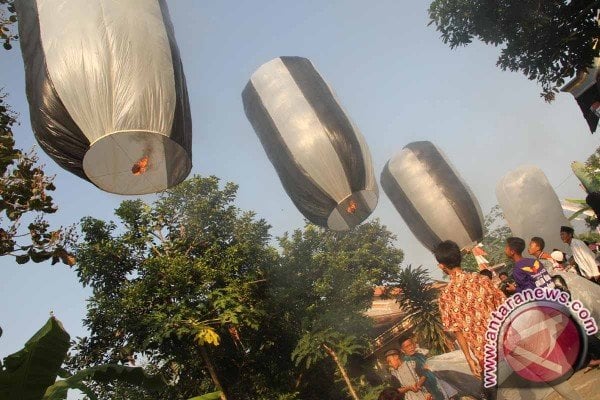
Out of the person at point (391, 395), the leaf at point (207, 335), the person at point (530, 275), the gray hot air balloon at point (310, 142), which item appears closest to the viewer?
the person at point (530, 275)

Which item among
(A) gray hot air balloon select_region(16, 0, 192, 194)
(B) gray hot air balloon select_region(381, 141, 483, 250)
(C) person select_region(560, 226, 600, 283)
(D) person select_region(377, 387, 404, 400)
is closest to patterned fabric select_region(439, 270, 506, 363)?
(D) person select_region(377, 387, 404, 400)

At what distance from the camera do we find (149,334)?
9.54 m

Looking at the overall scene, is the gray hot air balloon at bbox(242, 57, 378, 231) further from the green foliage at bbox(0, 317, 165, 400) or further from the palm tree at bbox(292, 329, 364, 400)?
the green foliage at bbox(0, 317, 165, 400)

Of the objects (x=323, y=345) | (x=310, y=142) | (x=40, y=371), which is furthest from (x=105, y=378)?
(x=323, y=345)

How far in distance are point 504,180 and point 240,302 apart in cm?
689

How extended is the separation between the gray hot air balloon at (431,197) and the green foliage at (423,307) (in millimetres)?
836

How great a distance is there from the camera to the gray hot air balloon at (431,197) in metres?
8.78

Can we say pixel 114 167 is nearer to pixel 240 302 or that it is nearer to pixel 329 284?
pixel 240 302

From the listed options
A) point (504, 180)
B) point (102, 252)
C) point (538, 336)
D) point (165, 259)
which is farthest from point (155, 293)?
point (538, 336)

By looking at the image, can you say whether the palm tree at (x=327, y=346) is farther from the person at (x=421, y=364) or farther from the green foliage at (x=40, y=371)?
the green foliage at (x=40, y=371)

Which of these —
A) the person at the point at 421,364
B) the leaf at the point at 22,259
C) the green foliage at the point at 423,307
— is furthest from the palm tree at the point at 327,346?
the leaf at the point at 22,259

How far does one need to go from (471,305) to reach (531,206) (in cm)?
556

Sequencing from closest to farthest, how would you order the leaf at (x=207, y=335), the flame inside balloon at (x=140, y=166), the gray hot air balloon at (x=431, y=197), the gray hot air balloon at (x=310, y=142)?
the flame inside balloon at (x=140, y=166) → the gray hot air balloon at (x=310, y=142) → the gray hot air balloon at (x=431, y=197) → the leaf at (x=207, y=335)

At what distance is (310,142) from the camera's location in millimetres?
6547
